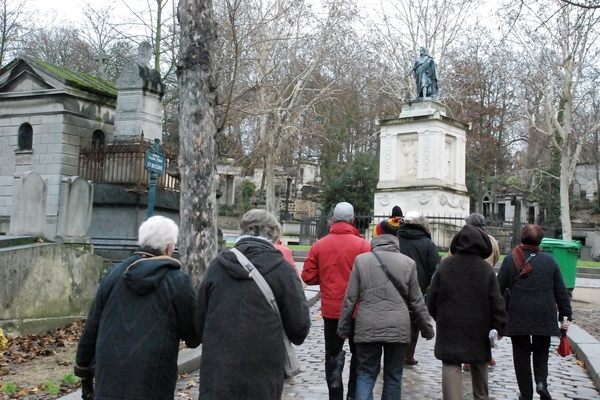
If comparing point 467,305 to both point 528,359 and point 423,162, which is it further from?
point 423,162

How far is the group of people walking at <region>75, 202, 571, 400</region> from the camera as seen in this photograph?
4.05m

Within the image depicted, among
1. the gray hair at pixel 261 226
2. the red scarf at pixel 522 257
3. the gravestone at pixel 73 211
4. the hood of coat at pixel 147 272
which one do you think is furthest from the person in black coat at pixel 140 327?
the gravestone at pixel 73 211

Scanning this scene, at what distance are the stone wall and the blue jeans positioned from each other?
16.3 ft

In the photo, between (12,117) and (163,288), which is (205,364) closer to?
(163,288)

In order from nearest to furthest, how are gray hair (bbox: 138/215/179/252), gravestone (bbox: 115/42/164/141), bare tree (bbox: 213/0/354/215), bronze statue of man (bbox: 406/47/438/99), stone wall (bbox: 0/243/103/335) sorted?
1. gray hair (bbox: 138/215/179/252)
2. stone wall (bbox: 0/243/103/335)
3. gravestone (bbox: 115/42/164/141)
4. bronze statue of man (bbox: 406/47/438/99)
5. bare tree (bbox: 213/0/354/215)

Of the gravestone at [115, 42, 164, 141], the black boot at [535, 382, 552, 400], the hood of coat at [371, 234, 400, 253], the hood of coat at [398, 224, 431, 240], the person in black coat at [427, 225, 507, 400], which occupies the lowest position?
the black boot at [535, 382, 552, 400]

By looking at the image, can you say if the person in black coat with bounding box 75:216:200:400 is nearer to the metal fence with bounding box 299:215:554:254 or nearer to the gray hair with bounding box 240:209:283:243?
the gray hair with bounding box 240:209:283:243

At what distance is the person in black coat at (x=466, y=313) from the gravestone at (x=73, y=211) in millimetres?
7284

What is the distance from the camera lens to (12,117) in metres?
Result: 18.0

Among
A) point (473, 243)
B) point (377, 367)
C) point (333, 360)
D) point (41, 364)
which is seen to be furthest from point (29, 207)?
point (473, 243)

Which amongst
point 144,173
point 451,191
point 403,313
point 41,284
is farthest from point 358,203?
point 403,313

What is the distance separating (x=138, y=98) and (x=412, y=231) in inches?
424

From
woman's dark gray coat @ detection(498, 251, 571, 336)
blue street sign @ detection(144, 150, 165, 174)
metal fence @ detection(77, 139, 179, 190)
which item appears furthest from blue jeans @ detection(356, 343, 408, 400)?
metal fence @ detection(77, 139, 179, 190)

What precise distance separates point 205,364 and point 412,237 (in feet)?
15.6
